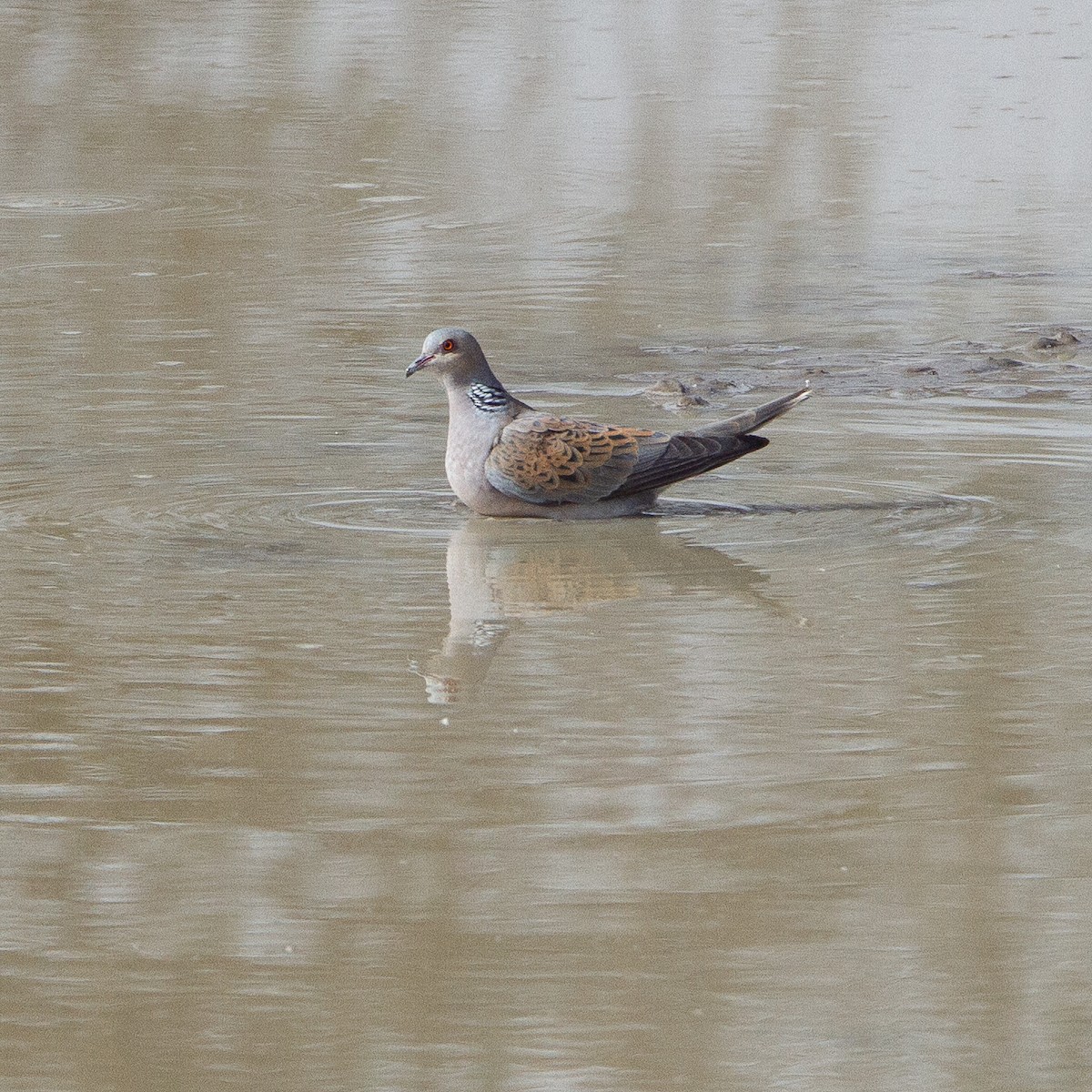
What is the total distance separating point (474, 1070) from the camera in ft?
12.1

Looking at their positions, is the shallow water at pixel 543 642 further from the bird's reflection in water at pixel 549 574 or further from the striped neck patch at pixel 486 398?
the striped neck patch at pixel 486 398

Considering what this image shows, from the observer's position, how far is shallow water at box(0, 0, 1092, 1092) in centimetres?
392

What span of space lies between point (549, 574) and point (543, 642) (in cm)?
91

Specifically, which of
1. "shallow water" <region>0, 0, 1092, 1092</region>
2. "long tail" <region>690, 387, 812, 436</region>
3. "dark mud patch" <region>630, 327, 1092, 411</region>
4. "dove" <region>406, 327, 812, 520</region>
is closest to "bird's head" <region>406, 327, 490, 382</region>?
"dove" <region>406, 327, 812, 520</region>

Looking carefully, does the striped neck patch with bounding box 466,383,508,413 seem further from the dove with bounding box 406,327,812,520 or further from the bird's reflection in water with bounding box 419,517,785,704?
the bird's reflection in water with bounding box 419,517,785,704

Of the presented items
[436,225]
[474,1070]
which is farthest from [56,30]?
[474,1070]

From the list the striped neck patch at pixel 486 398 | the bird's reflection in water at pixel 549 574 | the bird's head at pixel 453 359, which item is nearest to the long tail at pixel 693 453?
the bird's reflection in water at pixel 549 574

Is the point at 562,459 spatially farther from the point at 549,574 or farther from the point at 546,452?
the point at 549,574

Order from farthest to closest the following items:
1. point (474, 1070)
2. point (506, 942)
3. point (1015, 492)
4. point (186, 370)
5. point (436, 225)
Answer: point (436, 225), point (186, 370), point (1015, 492), point (506, 942), point (474, 1070)

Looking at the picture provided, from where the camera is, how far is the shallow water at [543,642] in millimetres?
3916

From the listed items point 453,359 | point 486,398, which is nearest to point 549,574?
point 486,398

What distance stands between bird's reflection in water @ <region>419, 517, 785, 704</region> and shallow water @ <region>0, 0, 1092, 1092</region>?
0.03m

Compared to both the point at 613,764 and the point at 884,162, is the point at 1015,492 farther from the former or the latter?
the point at 884,162

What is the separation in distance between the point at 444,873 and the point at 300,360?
5.81 m
